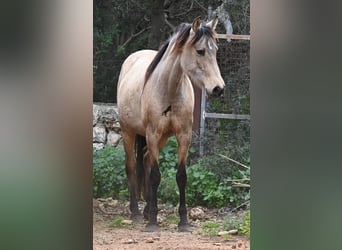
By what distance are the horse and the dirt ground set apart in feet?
0.13

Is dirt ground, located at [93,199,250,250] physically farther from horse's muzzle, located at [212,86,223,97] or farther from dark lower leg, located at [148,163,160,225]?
horse's muzzle, located at [212,86,223,97]

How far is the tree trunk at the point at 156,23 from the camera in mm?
2740

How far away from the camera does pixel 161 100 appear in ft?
9.71

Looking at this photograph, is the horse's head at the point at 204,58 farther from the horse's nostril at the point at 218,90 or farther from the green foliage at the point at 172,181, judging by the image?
the green foliage at the point at 172,181

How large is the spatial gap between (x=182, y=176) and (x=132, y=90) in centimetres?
57

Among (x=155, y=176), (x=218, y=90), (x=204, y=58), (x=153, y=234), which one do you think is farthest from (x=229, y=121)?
(x=153, y=234)

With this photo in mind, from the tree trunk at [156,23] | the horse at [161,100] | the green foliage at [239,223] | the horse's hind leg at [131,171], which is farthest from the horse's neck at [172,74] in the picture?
the green foliage at [239,223]

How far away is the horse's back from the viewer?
2832 mm

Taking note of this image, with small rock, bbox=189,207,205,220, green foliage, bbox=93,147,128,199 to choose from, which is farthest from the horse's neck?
small rock, bbox=189,207,205,220

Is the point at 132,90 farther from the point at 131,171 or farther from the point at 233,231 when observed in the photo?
the point at 233,231
